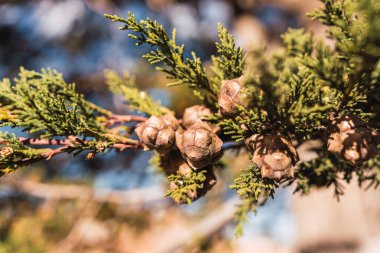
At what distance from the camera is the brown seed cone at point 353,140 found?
0.85 m

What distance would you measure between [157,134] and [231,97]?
0.28m

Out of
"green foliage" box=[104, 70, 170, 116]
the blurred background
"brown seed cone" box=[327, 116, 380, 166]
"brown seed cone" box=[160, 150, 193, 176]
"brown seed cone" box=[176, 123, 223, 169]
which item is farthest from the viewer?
the blurred background

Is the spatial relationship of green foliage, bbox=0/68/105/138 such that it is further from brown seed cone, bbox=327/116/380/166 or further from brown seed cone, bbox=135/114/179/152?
brown seed cone, bbox=327/116/380/166

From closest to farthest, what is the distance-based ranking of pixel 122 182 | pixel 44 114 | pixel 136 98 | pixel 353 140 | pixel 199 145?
pixel 353 140, pixel 199 145, pixel 44 114, pixel 136 98, pixel 122 182

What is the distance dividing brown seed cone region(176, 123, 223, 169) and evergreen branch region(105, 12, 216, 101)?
18cm

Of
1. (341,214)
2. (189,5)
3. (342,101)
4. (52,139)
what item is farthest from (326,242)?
(189,5)

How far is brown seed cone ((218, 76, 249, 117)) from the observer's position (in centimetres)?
97

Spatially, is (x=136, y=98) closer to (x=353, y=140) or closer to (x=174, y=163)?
(x=174, y=163)

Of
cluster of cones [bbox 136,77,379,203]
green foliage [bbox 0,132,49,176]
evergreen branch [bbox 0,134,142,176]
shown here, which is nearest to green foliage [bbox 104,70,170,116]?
cluster of cones [bbox 136,77,379,203]

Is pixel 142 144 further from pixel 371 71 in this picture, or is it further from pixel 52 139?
pixel 371 71

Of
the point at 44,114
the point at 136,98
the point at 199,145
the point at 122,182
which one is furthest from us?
the point at 122,182

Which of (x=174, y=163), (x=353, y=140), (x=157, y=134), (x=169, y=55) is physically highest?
(x=169, y=55)

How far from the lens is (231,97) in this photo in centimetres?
98

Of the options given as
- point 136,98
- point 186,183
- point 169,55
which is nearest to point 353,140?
point 186,183
